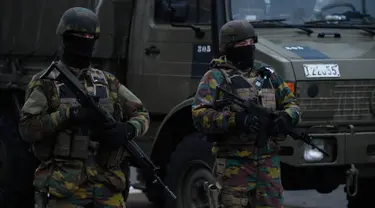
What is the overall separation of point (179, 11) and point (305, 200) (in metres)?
4.10

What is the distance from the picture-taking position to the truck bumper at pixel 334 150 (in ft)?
24.7

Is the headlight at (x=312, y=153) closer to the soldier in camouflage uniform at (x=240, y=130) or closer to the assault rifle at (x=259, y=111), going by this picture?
the soldier in camouflage uniform at (x=240, y=130)

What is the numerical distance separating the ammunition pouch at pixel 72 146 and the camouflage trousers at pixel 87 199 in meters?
0.18

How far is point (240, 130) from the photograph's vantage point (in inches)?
234

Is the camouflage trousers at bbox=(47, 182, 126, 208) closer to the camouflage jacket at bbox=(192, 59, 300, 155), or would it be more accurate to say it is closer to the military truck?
the camouflage jacket at bbox=(192, 59, 300, 155)

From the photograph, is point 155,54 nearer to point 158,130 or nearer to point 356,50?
point 158,130

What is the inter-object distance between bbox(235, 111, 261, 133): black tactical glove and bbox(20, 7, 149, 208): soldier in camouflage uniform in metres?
0.77

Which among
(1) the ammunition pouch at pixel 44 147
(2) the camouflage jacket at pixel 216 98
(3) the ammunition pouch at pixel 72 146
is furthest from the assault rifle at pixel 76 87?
(2) the camouflage jacket at pixel 216 98

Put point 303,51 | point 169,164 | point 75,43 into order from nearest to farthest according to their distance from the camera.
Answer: point 75,43, point 303,51, point 169,164

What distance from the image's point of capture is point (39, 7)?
9.36 meters

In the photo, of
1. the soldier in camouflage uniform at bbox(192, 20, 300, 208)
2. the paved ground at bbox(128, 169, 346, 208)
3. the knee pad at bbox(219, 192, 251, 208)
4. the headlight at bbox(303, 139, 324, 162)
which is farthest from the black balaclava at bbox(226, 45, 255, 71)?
the paved ground at bbox(128, 169, 346, 208)

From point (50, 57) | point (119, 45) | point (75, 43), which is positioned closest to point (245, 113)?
point (75, 43)

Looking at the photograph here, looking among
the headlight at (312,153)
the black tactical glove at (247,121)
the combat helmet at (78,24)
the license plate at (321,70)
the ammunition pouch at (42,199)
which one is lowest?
the headlight at (312,153)

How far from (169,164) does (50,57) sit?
5.75 feet
